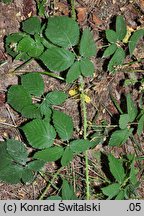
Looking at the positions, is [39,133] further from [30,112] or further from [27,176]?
[27,176]

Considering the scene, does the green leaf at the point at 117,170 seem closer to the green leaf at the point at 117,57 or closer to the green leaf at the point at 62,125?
the green leaf at the point at 62,125

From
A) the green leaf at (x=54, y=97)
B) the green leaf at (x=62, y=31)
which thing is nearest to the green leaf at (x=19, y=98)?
the green leaf at (x=54, y=97)

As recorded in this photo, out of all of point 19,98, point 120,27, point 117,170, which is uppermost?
point 120,27

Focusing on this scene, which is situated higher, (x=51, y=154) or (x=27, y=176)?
(x=51, y=154)

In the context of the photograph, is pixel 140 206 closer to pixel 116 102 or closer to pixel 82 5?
pixel 116 102

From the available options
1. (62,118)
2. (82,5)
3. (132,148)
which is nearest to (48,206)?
(62,118)

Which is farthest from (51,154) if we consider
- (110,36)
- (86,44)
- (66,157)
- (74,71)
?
(110,36)

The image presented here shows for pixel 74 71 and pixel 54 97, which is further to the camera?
pixel 54 97
